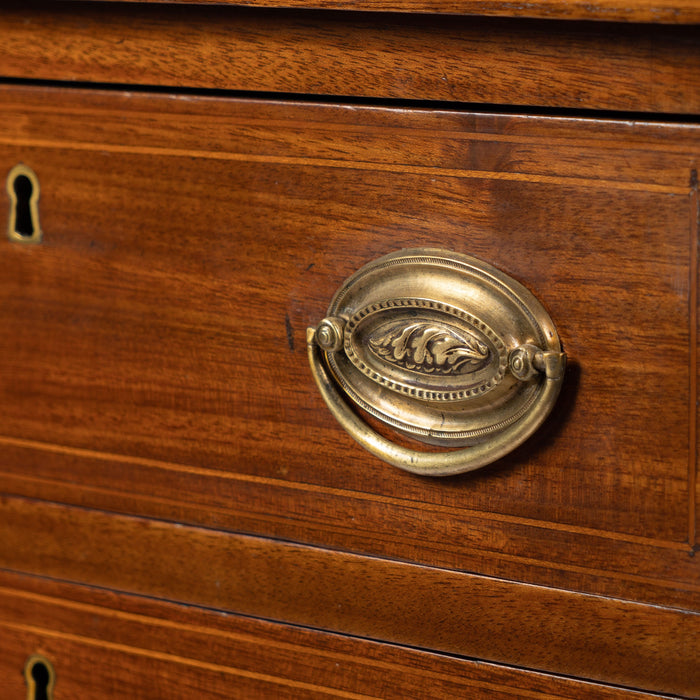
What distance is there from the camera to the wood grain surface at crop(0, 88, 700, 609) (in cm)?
42

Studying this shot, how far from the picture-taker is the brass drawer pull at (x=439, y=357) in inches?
17.1

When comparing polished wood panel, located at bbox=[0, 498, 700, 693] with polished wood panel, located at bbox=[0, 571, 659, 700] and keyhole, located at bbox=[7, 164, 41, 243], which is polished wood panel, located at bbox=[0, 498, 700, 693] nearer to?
polished wood panel, located at bbox=[0, 571, 659, 700]

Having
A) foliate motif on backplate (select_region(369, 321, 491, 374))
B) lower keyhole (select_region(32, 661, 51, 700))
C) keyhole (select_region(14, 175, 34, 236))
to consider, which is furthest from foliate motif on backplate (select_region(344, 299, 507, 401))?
lower keyhole (select_region(32, 661, 51, 700))

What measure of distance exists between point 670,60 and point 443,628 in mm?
298

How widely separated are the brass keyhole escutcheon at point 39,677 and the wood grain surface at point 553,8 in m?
0.43

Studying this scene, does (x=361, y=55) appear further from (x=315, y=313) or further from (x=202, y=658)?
(x=202, y=658)

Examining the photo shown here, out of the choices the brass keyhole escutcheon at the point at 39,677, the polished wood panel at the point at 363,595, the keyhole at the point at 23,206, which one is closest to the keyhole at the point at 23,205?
the keyhole at the point at 23,206

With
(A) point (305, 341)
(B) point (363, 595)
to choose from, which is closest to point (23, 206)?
(A) point (305, 341)

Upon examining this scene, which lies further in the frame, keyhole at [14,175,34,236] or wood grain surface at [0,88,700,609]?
keyhole at [14,175,34,236]

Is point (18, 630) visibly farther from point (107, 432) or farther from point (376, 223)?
point (376, 223)

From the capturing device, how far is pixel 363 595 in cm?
51

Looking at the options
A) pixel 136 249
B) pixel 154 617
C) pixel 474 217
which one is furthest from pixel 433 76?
pixel 154 617

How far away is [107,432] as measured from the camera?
551 millimetres

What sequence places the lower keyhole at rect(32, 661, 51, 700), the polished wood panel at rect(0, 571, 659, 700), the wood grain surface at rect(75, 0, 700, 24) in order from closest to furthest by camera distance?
the wood grain surface at rect(75, 0, 700, 24) < the polished wood panel at rect(0, 571, 659, 700) < the lower keyhole at rect(32, 661, 51, 700)
